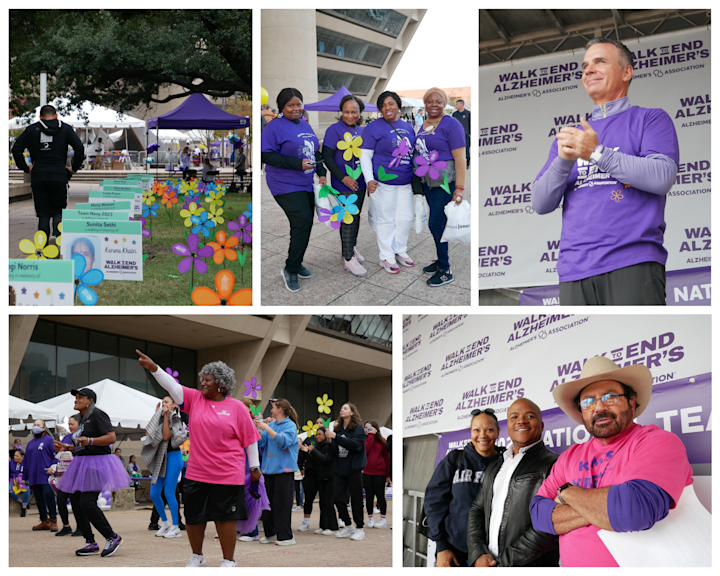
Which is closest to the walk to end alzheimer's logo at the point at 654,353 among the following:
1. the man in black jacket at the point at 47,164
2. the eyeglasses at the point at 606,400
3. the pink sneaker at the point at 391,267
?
the eyeglasses at the point at 606,400

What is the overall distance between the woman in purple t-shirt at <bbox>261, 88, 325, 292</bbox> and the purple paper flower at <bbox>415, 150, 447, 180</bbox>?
69 centimetres

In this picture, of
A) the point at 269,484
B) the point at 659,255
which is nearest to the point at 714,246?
the point at 659,255

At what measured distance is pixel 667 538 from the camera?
300 centimetres

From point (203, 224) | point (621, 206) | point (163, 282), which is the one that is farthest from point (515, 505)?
point (203, 224)

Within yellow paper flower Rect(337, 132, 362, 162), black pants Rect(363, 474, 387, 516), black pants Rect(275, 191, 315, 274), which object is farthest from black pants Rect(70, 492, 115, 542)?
yellow paper flower Rect(337, 132, 362, 162)

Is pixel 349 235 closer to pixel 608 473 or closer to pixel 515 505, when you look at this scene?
pixel 515 505

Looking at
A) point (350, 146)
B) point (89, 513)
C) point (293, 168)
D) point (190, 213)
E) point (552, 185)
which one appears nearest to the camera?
point (552, 185)

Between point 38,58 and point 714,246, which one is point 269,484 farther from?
point 38,58

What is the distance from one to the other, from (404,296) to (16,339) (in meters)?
8.06

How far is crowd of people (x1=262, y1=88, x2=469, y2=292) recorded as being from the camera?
14.3 feet

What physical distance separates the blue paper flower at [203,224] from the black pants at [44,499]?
3018 millimetres

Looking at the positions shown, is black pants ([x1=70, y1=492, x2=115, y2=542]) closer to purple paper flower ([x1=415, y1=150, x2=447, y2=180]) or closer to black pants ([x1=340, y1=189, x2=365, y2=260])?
black pants ([x1=340, y1=189, x2=365, y2=260])

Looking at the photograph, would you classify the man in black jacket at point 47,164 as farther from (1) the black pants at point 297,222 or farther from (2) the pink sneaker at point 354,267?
(2) the pink sneaker at point 354,267

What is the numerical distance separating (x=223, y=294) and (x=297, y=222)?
70 cm
